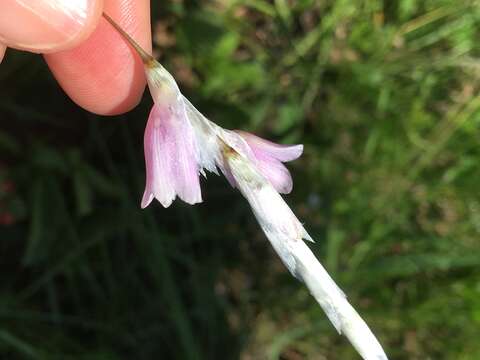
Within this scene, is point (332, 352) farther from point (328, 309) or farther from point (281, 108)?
point (328, 309)

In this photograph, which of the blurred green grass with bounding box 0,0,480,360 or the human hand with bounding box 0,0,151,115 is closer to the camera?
the human hand with bounding box 0,0,151,115

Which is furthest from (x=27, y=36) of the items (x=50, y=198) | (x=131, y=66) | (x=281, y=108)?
(x=281, y=108)

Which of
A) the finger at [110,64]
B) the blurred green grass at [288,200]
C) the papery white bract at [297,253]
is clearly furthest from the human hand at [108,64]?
the papery white bract at [297,253]

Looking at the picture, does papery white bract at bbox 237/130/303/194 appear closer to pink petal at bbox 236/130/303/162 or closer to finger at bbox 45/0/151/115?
pink petal at bbox 236/130/303/162

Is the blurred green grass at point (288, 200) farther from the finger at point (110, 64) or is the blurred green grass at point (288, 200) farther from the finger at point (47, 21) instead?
the finger at point (47, 21)

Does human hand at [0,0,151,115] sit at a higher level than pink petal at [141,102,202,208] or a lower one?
lower

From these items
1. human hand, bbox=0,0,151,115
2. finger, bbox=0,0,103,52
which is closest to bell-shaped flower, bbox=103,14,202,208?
finger, bbox=0,0,103,52
